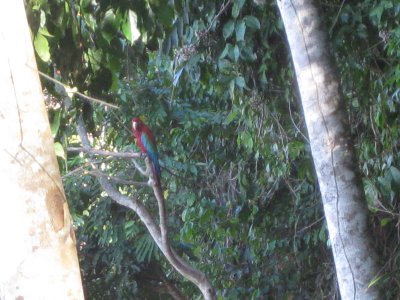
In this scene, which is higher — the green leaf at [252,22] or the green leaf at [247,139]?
the green leaf at [252,22]

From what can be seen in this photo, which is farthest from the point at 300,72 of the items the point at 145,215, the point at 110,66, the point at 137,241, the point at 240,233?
the point at 137,241

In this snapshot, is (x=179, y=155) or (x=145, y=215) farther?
(x=179, y=155)

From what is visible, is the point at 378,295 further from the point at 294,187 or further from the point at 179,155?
the point at 179,155

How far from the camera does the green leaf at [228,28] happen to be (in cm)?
398

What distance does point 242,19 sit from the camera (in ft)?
13.0

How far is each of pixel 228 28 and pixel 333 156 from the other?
1500 millimetres

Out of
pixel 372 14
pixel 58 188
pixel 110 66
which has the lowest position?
pixel 58 188

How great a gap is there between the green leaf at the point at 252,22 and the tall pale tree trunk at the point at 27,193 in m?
2.49

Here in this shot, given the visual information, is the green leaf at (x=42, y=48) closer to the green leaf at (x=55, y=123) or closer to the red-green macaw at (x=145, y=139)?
the green leaf at (x=55, y=123)

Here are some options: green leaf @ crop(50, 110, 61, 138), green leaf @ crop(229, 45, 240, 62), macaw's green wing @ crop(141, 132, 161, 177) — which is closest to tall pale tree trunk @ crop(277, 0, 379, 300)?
green leaf @ crop(50, 110, 61, 138)

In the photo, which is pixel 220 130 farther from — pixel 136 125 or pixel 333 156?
pixel 333 156

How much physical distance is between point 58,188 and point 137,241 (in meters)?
5.84

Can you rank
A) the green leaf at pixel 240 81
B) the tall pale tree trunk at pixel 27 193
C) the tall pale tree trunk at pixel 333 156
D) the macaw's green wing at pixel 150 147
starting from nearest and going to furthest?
the tall pale tree trunk at pixel 27 193 → the tall pale tree trunk at pixel 333 156 → the green leaf at pixel 240 81 → the macaw's green wing at pixel 150 147

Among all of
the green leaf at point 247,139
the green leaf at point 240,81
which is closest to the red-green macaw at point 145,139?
the green leaf at point 247,139
